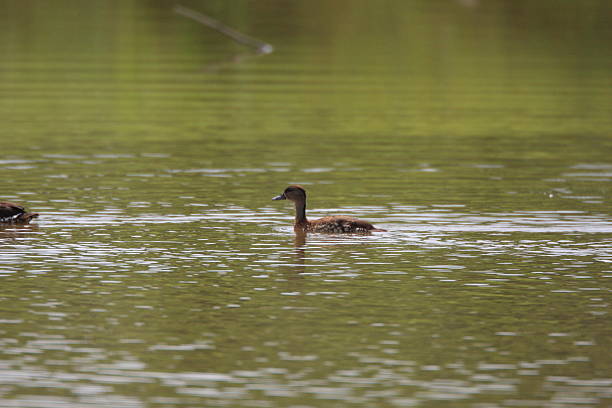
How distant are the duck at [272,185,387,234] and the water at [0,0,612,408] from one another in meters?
0.22

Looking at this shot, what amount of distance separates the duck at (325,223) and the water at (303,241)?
0.73 feet

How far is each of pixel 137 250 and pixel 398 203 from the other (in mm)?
5292

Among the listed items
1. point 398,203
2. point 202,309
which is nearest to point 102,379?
point 202,309

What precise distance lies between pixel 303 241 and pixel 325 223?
21.9 inches

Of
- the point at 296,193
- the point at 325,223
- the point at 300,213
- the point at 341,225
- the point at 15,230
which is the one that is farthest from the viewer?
the point at 296,193

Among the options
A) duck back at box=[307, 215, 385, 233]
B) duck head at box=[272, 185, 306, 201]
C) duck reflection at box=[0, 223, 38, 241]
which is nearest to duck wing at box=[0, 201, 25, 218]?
duck reflection at box=[0, 223, 38, 241]

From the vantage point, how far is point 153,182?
25016 millimetres

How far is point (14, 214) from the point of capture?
20438 millimetres

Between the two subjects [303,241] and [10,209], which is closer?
[303,241]

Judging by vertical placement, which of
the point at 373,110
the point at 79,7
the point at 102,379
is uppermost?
the point at 79,7

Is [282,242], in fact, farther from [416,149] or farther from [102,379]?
[416,149]

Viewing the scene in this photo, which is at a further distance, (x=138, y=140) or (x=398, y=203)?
(x=138, y=140)

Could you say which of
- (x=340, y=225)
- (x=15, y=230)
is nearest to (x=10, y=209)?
(x=15, y=230)

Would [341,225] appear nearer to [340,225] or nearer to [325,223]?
[340,225]
